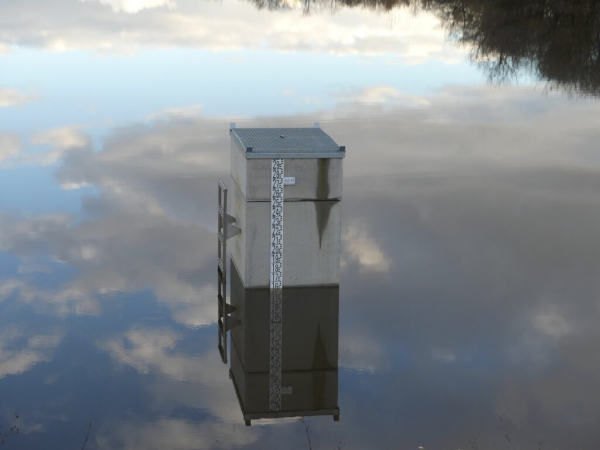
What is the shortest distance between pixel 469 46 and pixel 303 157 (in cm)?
2089

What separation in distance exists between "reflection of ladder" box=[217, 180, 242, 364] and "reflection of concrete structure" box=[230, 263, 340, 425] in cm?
11

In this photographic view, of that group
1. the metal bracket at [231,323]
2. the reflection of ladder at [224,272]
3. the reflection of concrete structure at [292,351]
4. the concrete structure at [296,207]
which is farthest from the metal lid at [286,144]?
the metal bracket at [231,323]

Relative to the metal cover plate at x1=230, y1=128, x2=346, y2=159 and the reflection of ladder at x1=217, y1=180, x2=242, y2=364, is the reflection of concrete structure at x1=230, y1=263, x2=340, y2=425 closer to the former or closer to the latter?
the reflection of ladder at x1=217, y1=180, x2=242, y2=364

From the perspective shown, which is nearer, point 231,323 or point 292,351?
point 292,351

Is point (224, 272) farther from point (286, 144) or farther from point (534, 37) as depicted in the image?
point (534, 37)

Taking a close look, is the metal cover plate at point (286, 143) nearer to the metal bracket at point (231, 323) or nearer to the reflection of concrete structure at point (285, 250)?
the reflection of concrete structure at point (285, 250)

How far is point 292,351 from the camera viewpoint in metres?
11.9

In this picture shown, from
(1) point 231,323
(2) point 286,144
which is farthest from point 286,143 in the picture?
(1) point 231,323

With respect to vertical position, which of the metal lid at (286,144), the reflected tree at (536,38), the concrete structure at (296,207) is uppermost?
the metal lid at (286,144)

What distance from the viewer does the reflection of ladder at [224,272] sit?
12.4 meters

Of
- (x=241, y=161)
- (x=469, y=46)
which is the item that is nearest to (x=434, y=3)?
(x=469, y=46)

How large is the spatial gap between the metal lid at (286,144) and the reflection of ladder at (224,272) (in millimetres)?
628

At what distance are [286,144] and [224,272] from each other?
174 cm

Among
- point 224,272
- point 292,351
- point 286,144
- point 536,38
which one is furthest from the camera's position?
point 536,38
